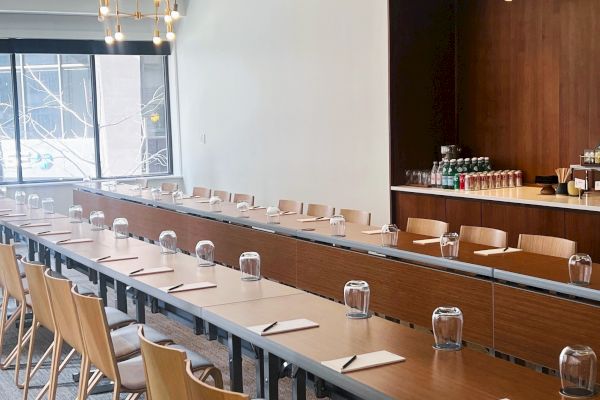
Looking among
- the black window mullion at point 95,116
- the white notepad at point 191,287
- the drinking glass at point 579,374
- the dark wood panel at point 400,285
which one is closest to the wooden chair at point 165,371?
the drinking glass at point 579,374

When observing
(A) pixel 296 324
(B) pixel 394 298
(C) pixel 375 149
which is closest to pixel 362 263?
(B) pixel 394 298

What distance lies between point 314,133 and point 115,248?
4282 millimetres

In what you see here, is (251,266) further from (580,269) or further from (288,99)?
(288,99)

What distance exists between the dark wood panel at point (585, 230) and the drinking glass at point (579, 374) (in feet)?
12.3

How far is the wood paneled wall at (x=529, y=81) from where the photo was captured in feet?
22.2

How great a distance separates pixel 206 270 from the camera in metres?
4.54

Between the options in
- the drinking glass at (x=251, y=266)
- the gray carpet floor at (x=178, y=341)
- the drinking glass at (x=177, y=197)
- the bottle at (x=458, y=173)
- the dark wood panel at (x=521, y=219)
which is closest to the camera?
the drinking glass at (x=251, y=266)

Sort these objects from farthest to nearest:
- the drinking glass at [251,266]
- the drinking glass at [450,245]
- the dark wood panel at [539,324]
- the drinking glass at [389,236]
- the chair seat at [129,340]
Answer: the drinking glass at [389,236]
the drinking glass at [450,245]
the drinking glass at [251,266]
the chair seat at [129,340]
the dark wood panel at [539,324]

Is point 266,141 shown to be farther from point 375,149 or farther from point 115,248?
point 115,248

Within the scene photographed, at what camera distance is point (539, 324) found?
391cm

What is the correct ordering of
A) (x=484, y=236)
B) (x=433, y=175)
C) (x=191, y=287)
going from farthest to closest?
(x=433, y=175) → (x=484, y=236) → (x=191, y=287)

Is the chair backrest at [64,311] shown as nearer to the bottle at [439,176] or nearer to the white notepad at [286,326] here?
the white notepad at [286,326]

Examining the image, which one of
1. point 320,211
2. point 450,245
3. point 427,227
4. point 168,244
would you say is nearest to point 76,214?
point 320,211

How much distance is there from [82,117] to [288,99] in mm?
3961
